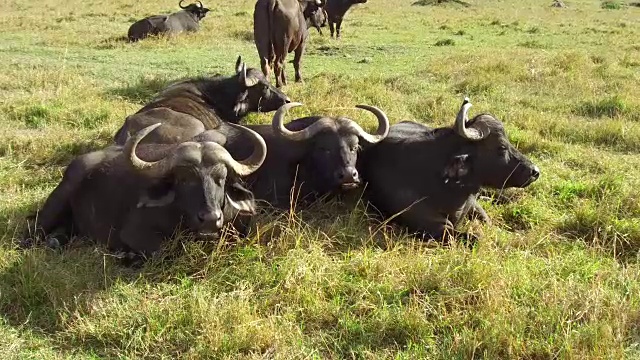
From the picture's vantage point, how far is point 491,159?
16.3 ft

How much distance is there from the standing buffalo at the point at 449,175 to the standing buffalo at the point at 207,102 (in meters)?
1.90

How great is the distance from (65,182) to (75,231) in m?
0.37

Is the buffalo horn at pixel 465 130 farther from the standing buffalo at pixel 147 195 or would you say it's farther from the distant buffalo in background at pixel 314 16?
the distant buffalo in background at pixel 314 16

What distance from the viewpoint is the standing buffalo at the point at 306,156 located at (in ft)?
17.1

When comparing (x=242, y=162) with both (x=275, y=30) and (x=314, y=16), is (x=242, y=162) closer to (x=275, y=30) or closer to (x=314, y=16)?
(x=275, y=30)

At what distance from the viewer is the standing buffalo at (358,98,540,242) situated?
16.1 feet

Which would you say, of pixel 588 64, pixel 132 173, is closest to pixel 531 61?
pixel 588 64

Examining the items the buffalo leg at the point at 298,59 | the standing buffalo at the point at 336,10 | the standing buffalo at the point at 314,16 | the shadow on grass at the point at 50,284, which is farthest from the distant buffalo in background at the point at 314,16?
the shadow on grass at the point at 50,284

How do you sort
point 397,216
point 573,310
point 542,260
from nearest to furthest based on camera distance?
point 573,310
point 542,260
point 397,216

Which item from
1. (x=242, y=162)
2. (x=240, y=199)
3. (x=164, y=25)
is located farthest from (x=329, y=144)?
(x=164, y=25)

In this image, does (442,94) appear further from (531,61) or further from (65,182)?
(65,182)

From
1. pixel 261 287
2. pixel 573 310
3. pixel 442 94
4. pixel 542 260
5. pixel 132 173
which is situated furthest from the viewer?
pixel 442 94

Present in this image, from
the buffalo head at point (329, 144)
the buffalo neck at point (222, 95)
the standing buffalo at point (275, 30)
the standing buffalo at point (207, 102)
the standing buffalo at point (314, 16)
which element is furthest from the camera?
the standing buffalo at point (314, 16)

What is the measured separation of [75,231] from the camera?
187 inches
